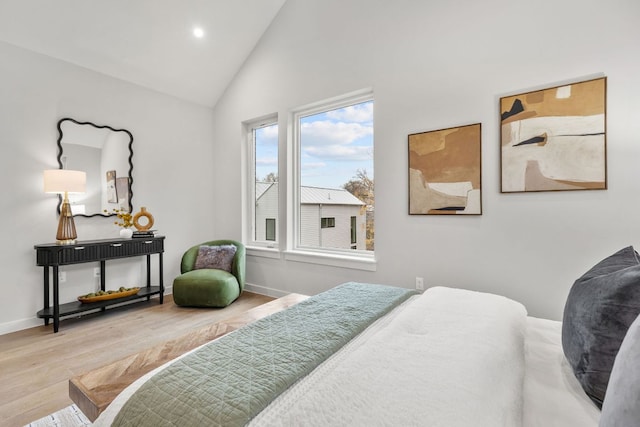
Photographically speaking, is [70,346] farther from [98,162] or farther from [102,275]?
[98,162]

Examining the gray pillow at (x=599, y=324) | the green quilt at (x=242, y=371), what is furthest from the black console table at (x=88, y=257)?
the gray pillow at (x=599, y=324)

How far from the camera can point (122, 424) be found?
34.5 inches

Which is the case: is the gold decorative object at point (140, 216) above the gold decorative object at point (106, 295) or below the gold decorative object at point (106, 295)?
Result: above

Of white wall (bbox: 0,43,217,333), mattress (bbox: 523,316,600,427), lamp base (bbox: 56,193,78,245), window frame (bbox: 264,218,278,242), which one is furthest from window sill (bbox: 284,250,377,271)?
lamp base (bbox: 56,193,78,245)

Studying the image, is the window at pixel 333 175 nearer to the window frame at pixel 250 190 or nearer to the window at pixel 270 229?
the window at pixel 270 229

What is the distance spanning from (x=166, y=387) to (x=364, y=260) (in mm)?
2433

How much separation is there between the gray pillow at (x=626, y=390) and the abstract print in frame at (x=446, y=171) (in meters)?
2.02

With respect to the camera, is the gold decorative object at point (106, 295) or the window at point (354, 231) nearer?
the gold decorative object at point (106, 295)

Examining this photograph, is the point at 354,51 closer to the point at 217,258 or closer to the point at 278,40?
the point at 278,40

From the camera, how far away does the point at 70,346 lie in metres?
2.62

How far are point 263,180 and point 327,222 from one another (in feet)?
4.00

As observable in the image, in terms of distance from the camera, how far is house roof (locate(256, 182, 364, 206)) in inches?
137

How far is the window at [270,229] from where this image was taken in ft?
13.8

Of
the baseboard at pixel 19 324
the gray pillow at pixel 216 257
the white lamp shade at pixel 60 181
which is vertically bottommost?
the baseboard at pixel 19 324
